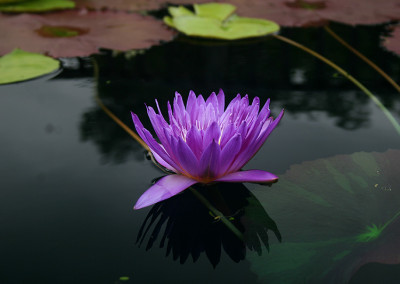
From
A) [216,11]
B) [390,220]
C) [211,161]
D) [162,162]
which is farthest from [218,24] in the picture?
[390,220]

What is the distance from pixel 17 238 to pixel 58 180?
0.23 meters

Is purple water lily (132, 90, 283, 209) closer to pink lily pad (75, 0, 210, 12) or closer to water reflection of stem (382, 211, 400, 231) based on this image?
water reflection of stem (382, 211, 400, 231)

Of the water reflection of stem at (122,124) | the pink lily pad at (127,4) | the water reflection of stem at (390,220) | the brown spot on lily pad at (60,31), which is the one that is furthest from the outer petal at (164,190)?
the pink lily pad at (127,4)

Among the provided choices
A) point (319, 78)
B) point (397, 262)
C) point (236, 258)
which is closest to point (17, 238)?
point (236, 258)

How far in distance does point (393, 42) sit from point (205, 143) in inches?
60.5

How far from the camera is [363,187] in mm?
1059

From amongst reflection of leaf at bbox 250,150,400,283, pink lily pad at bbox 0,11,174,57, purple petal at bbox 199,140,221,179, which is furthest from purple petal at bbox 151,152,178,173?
pink lily pad at bbox 0,11,174,57

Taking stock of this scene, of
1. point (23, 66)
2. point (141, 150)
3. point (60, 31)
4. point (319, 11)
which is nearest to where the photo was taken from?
point (141, 150)

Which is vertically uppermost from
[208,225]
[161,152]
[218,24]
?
[218,24]

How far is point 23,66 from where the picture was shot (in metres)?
1.76

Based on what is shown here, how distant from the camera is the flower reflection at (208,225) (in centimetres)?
89

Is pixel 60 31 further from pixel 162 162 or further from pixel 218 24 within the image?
pixel 162 162

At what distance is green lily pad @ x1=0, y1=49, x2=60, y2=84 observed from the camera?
1.70 meters

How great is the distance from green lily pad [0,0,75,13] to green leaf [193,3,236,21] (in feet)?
2.70
